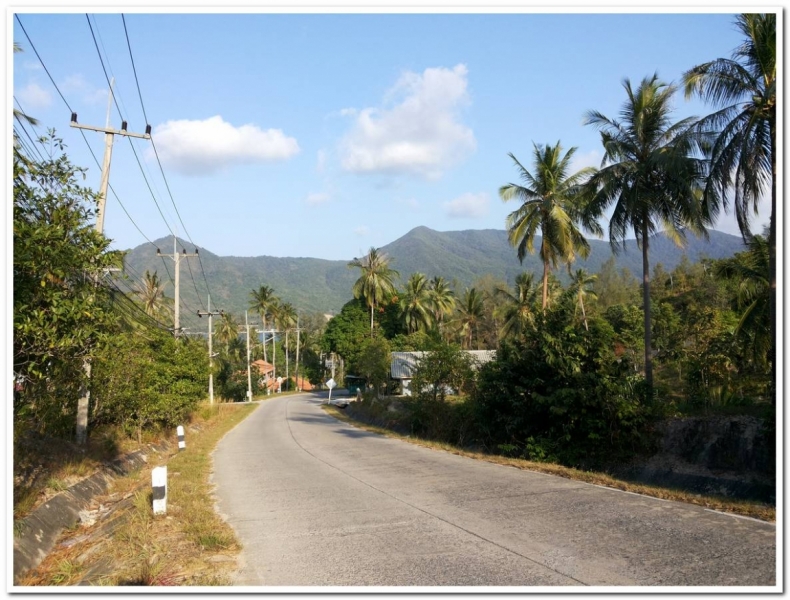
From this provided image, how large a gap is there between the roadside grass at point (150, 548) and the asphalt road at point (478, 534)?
300 millimetres

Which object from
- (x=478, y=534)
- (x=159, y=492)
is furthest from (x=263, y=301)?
(x=478, y=534)

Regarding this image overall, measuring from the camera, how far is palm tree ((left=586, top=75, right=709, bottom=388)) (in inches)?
626

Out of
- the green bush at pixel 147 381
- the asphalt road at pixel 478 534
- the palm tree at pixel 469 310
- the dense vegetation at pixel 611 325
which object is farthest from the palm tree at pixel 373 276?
the asphalt road at pixel 478 534

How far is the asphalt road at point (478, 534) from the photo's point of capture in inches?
224

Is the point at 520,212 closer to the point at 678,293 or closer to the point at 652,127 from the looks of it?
the point at 652,127

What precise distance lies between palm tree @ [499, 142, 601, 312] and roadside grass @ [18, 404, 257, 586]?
16.2 m

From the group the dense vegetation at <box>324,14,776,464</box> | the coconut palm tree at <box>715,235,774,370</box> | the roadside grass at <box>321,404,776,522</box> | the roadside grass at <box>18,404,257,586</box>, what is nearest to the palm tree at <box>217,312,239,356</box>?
the dense vegetation at <box>324,14,776,464</box>

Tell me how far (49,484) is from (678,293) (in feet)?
215

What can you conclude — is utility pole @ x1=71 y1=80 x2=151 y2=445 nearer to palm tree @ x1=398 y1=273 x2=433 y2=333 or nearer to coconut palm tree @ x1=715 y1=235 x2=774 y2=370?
coconut palm tree @ x1=715 y1=235 x2=774 y2=370

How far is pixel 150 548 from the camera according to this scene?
6977 millimetres

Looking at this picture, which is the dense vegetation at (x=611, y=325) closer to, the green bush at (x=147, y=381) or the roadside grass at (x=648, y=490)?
the roadside grass at (x=648, y=490)
